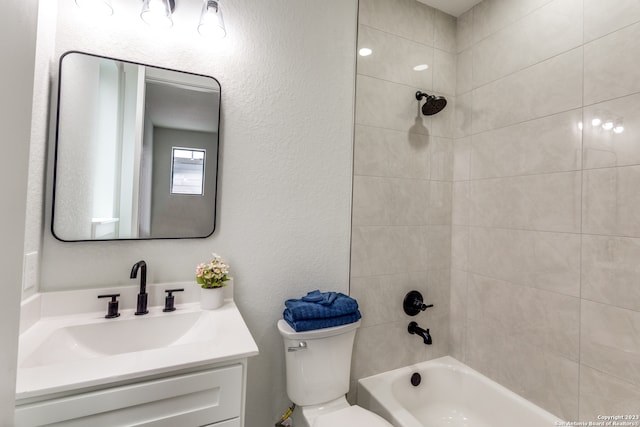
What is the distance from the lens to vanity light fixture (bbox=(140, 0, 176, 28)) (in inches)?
48.0

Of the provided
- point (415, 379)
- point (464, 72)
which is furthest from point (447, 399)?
point (464, 72)

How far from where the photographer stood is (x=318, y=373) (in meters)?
1.38

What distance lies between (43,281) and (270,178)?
3.24 feet

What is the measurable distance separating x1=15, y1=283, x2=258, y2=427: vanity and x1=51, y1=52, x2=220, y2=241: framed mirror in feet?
0.94

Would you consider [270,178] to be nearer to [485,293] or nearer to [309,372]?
[309,372]

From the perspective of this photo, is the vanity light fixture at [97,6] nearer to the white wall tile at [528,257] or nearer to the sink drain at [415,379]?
the white wall tile at [528,257]

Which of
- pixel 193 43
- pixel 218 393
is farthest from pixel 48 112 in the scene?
pixel 218 393

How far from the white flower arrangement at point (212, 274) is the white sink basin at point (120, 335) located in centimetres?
13

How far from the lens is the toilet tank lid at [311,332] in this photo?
1.33m

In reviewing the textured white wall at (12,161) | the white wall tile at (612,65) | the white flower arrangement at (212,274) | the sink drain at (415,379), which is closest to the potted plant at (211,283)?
the white flower arrangement at (212,274)

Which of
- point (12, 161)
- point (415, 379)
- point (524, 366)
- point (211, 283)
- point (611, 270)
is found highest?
point (12, 161)

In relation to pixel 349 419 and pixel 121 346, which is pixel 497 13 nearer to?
pixel 349 419

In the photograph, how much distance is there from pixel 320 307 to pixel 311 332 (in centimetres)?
11

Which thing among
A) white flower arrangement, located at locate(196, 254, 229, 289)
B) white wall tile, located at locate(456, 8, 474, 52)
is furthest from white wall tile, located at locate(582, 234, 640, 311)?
white flower arrangement, located at locate(196, 254, 229, 289)
